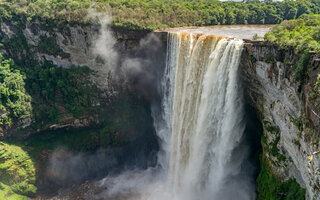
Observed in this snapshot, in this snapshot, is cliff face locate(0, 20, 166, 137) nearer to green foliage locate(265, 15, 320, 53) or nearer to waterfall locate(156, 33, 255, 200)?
waterfall locate(156, 33, 255, 200)

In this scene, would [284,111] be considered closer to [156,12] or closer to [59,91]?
[156,12]

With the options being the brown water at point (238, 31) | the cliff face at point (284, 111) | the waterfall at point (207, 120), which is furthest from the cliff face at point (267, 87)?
the brown water at point (238, 31)

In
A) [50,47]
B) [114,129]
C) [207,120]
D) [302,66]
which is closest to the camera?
[302,66]

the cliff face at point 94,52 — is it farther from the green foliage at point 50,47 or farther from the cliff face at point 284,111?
the cliff face at point 284,111

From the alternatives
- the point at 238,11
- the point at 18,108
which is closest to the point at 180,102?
the point at 238,11

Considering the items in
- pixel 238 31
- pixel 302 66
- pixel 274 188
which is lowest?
pixel 274 188

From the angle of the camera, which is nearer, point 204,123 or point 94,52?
point 204,123

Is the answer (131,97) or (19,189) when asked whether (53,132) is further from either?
(131,97)

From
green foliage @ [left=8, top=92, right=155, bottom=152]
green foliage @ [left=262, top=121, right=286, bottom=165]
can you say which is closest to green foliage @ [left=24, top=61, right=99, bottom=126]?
green foliage @ [left=8, top=92, right=155, bottom=152]

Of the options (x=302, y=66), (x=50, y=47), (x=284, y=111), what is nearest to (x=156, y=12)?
(x=50, y=47)
